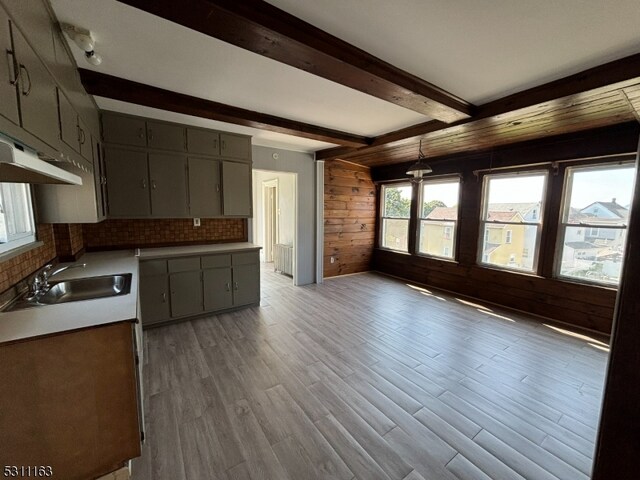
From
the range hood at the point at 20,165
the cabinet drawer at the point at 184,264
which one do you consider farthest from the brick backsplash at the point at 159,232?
the range hood at the point at 20,165

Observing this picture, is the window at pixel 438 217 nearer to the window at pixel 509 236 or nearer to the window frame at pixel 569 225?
the window at pixel 509 236

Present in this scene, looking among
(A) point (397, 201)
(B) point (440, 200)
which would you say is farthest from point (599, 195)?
(A) point (397, 201)

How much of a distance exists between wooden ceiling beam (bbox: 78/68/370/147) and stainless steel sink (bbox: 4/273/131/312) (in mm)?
1531

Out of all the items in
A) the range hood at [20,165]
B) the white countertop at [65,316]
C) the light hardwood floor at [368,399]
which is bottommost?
the light hardwood floor at [368,399]

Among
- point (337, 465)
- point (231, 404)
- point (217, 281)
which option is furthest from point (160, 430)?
point (217, 281)

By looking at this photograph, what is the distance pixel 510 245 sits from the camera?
4012 millimetres

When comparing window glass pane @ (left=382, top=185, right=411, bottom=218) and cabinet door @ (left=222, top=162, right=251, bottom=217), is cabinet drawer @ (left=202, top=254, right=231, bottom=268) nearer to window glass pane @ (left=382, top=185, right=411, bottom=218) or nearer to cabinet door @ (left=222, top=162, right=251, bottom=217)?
cabinet door @ (left=222, top=162, right=251, bottom=217)

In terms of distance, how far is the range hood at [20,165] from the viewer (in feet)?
2.59

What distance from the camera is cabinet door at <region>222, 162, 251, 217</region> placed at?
3.70 metres

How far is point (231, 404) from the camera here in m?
2.02

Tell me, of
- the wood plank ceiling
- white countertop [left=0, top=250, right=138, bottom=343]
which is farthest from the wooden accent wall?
white countertop [left=0, top=250, right=138, bottom=343]

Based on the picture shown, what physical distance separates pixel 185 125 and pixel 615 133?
5.01 metres

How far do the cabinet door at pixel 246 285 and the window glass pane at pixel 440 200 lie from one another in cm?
336

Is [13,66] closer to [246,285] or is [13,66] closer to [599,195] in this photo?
[246,285]
